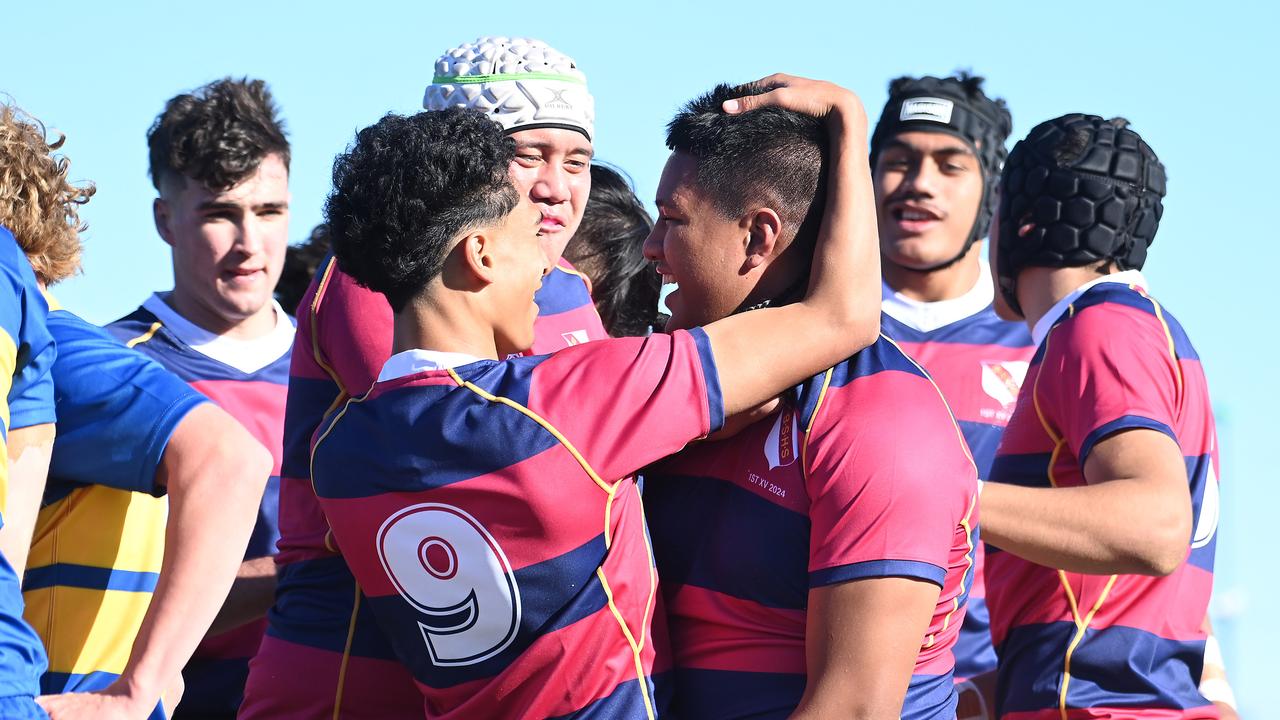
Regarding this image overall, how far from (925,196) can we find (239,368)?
288cm

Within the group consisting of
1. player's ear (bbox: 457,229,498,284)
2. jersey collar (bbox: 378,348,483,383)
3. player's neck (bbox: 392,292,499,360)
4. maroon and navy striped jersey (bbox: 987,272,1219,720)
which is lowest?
maroon and navy striped jersey (bbox: 987,272,1219,720)

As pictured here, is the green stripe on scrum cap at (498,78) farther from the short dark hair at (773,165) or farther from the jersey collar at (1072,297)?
the jersey collar at (1072,297)

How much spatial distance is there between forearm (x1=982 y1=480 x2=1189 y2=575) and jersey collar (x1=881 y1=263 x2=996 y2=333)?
2360 mm

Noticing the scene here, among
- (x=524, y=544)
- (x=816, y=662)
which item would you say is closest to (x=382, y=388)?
(x=524, y=544)

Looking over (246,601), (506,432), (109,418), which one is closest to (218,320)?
(246,601)

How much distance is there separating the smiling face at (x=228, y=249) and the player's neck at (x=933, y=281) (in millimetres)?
2501

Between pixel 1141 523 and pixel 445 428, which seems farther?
pixel 1141 523

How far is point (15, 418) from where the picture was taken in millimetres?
2971

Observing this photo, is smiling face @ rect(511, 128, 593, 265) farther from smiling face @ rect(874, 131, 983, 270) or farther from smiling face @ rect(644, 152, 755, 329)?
smiling face @ rect(874, 131, 983, 270)

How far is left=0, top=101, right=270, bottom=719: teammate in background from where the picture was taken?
3.09 metres

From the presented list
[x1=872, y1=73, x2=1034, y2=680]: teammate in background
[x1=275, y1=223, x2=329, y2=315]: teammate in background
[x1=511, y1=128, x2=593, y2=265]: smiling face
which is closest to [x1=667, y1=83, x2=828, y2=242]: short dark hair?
[x1=511, y1=128, x2=593, y2=265]: smiling face

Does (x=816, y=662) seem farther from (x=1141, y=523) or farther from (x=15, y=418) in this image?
(x=15, y=418)

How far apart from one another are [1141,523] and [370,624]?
1.84 m

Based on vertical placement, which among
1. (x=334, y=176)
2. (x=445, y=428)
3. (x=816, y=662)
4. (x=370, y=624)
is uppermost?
(x=334, y=176)
